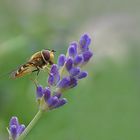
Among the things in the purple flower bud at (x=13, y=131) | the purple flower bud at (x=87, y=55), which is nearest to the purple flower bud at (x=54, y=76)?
the purple flower bud at (x=87, y=55)

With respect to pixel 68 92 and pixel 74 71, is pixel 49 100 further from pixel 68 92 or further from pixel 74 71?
pixel 68 92

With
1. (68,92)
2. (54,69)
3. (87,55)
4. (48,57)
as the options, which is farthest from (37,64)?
(68,92)

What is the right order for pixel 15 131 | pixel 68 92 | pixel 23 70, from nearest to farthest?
1. pixel 15 131
2. pixel 23 70
3. pixel 68 92

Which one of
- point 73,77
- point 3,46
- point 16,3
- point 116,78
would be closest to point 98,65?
point 116,78

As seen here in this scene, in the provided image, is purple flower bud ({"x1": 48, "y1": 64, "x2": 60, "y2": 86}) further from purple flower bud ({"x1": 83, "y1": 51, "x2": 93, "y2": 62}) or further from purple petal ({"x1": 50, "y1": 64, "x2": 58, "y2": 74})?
purple flower bud ({"x1": 83, "y1": 51, "x2": 93, "y2": 62})

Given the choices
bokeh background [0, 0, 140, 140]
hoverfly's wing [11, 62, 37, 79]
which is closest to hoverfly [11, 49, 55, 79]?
hoverfly's wing [11, 62, 37, 79]
